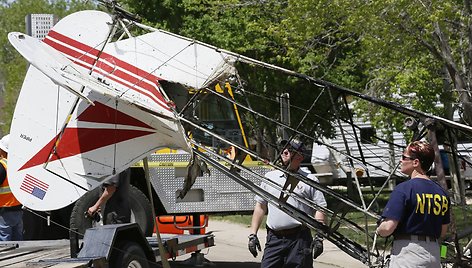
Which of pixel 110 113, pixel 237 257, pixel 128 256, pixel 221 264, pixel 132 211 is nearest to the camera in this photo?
pixel 110 113

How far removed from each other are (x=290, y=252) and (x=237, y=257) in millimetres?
6839

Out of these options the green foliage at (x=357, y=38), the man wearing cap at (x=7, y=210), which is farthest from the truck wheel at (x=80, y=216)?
the green foliage at (x=357, y=38)

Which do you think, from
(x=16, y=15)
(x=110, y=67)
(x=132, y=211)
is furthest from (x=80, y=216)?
(x=16, y=15)

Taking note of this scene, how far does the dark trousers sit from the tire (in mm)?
3913

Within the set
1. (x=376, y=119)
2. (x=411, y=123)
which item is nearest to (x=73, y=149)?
(x=411, y=123)

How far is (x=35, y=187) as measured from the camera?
8.73 metres

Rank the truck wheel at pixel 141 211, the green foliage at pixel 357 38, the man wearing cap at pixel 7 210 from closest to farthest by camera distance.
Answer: the man wearing cap at pixel 7 210, the truck wheel at pixel 141 211, the green foliage at pixel 357 38

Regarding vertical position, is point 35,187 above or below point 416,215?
above

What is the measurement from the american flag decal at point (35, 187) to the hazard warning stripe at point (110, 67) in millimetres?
1220

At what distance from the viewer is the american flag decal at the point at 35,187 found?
343 inches

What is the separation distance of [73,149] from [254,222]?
75.6 inches

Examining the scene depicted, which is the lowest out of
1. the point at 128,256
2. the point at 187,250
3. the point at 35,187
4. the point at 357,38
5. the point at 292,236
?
the point at 187,250

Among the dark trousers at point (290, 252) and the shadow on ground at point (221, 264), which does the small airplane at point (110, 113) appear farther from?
the shadow on ground at point (221, 264)

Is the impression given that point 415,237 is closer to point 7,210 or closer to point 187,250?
point 187,250
